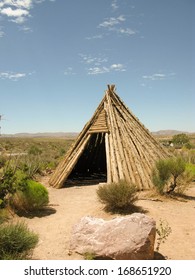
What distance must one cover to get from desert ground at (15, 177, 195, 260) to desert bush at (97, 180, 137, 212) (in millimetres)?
248

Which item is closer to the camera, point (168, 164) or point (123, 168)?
point (168, 164)

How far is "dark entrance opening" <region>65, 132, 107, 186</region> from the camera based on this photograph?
43.3 ft

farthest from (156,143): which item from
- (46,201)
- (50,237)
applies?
(50,237)

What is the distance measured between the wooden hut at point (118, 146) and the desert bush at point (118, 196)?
1.80m

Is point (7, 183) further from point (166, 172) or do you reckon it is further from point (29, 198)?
point (166, 172)

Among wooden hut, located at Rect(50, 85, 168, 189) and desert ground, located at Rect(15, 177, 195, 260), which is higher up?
wooden hut, located at Rect(50, 85, 168, 189)

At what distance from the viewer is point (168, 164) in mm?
8461

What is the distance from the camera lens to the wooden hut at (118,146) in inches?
376

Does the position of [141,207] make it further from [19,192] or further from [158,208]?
[19,192]

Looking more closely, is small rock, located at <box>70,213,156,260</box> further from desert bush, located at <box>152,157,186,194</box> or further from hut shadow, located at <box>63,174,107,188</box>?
hut shadow, located at <box>63,174,107,188</box>

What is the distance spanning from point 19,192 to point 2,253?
3137mm

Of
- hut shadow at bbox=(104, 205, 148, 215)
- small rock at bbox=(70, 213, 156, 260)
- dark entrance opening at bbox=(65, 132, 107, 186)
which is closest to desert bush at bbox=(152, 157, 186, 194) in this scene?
hut shadow at bbox=(104, 205, 148, 215)

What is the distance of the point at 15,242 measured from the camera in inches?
170

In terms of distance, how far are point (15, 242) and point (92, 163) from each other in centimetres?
1027
